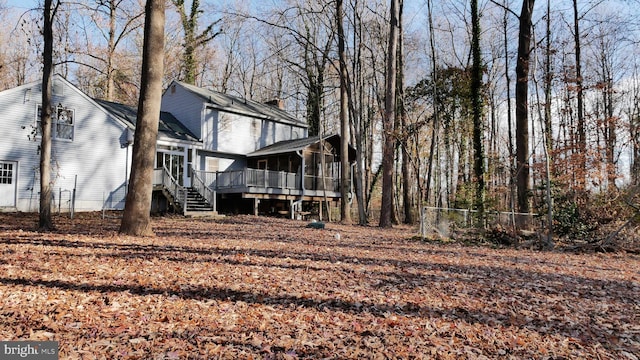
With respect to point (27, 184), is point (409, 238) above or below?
below

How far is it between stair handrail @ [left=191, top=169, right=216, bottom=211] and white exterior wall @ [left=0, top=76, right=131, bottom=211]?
3.05 m

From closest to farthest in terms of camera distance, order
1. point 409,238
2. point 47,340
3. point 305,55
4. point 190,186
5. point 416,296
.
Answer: point 47,340 → point 416,296 → point 409,238 → point 190,186 → point 305,55

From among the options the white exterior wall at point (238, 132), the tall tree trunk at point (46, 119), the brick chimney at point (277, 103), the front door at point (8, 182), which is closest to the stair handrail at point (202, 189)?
the white exterior wall at point (238, 132)

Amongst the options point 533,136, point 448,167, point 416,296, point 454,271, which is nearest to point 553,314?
point 416,296

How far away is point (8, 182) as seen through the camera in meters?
15.6

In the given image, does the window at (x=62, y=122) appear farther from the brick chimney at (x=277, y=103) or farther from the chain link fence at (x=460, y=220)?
the chain link fence at (x=460, y=220)

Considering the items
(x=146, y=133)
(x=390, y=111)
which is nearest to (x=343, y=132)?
(x=390, y=111)

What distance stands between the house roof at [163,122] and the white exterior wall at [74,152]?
1.16 metres

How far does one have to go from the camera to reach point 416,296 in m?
5.07

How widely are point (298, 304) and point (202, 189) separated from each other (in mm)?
15617

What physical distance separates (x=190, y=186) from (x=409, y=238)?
41.0 feet

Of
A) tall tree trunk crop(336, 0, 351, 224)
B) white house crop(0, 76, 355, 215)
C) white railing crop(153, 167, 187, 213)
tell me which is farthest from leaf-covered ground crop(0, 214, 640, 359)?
tall tree trunk crop(336, 0, 351, 224)

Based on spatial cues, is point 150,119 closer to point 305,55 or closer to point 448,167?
point 305,55

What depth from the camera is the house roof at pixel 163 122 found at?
1955cm
